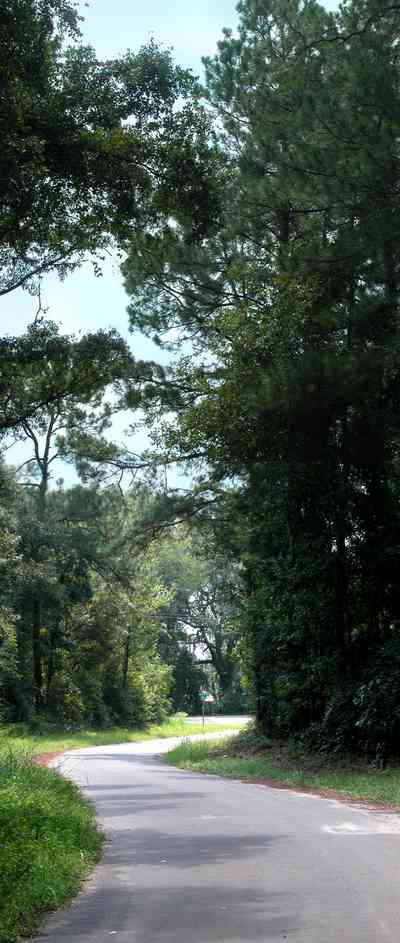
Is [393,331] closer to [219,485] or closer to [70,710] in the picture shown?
[219,485]

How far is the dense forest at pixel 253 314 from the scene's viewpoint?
12273 mm

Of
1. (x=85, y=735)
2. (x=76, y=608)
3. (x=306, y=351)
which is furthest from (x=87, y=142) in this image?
(x=76, y=608)

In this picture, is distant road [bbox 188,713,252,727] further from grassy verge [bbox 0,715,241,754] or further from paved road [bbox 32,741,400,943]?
paved road [bbox 32,741,400,943]

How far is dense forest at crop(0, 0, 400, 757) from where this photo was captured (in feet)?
40.3

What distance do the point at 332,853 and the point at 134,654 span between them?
49829 millimetres

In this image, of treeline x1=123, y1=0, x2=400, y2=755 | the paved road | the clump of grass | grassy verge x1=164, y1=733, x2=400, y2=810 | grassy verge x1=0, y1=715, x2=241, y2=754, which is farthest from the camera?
grassy verge x1=0, y1=715, x2=241, y2=754

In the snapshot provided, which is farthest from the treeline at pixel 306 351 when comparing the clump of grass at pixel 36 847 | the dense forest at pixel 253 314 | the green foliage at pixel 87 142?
the clump of grass at pixel 36 847

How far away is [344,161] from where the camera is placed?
699 inches

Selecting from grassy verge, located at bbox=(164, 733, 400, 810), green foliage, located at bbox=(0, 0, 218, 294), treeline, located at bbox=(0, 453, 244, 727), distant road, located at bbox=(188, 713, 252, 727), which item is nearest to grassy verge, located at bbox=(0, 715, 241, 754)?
treeline, located at bbox=(0, 453, 244, 727)

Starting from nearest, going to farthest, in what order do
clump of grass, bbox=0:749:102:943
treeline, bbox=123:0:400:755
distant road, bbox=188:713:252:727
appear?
clump of grass, bbox=0:749:102:943
treeline, bbox=123:0:400:755
distant road, bbox=188:713:252:727

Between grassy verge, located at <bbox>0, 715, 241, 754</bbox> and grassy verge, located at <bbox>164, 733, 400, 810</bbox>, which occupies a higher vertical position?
grassy verge, located at <bbox>0, 715, 241, 754</bbox>

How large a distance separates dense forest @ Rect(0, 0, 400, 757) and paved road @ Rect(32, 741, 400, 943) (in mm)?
7172

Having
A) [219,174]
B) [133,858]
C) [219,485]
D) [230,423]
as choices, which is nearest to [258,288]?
[230,423]

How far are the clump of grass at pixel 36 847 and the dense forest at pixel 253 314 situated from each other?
6.47 meters
